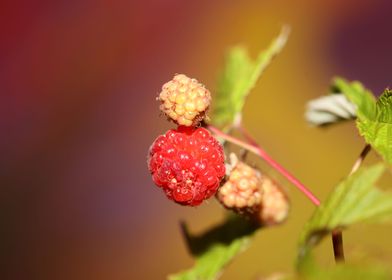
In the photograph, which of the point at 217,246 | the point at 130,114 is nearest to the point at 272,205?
the point at 217,246

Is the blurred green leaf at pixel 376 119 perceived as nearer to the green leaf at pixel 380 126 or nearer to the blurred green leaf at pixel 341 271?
the green leaf at pixel 380 126

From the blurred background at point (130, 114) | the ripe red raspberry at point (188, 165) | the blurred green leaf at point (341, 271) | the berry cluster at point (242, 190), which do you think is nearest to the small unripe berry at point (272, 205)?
the berry cluster at point (242, 190)

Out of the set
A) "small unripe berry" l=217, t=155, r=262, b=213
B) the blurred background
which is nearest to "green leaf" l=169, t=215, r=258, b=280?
"small unripe berry" l=217, t=155, r=262, b=213

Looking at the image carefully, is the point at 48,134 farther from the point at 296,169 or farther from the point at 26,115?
the point at 296,169

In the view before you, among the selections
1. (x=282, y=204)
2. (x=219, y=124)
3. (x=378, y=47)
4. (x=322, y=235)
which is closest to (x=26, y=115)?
(x=378, y=47)

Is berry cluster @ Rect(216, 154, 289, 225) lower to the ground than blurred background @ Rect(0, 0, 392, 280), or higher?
lower

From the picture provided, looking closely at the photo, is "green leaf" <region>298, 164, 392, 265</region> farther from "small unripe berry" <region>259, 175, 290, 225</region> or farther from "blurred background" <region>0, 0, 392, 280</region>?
"blurred background" <region>0, 0, 392, 280</region>
